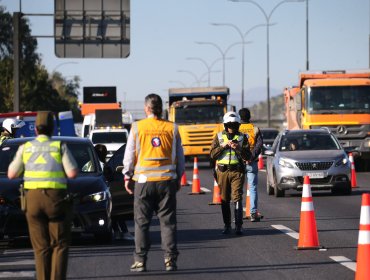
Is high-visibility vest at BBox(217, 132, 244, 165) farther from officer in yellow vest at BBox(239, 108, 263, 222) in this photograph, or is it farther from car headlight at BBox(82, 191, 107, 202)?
car headlight at BBox(82, 191, 107, 202)

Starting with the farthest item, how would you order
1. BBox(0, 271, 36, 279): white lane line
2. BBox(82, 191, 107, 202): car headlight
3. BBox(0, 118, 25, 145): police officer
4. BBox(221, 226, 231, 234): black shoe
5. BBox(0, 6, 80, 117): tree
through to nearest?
1. BBox(0, 6, 80, 117): tree
2. BBox(0, 118, 25, 145): police officer
3. BBox(221, 226, 231, 234): black shoe
4. BBox(82, 191, 107, 202): car headlight
5. BBox(0, 271, 36, 279): white lane line

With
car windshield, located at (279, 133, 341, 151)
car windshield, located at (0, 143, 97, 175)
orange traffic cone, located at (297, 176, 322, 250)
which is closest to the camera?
orange traffic cone, located at (297, 176, 322, 250)

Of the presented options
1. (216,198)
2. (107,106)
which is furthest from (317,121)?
(107,106)

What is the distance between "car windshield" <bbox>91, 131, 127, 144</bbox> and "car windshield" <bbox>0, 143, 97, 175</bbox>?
2845cm

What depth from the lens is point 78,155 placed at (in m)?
17.2

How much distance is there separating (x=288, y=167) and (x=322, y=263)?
13284 mm

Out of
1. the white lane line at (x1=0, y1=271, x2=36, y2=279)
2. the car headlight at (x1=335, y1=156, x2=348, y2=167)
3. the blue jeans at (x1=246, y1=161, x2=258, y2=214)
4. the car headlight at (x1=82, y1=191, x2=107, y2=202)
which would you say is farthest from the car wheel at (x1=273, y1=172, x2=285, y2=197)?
the white lane line at (x1=0, y1=271, x2=36, y2=279)

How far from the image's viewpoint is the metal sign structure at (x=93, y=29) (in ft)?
145

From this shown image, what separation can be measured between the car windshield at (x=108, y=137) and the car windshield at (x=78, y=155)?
2845 centimetres

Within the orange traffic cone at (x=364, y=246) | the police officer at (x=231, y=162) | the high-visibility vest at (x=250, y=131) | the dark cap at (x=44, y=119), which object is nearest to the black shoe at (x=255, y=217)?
the high-visibility vest at (x=250, y=131)

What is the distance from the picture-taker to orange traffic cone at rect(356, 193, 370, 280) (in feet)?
35.8

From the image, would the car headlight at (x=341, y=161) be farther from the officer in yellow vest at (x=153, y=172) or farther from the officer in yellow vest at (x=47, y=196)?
the officer in yellow vest at (x=47, y=196)

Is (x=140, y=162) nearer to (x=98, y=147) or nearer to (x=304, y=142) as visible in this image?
(x=98, y=147)

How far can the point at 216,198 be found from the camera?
2531cm
